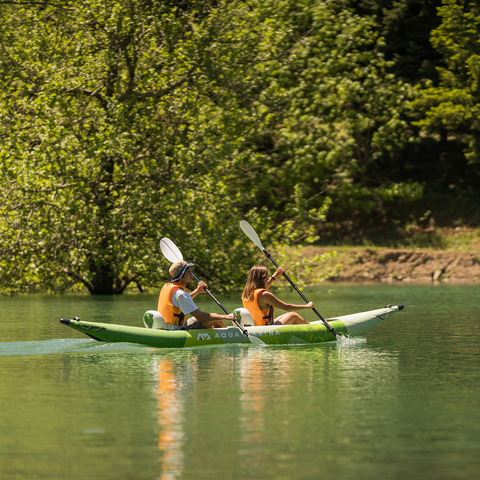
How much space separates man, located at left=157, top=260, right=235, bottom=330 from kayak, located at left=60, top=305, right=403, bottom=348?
0.26 m

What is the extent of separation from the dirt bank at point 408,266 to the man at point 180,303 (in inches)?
916

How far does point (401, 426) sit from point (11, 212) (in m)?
17.8

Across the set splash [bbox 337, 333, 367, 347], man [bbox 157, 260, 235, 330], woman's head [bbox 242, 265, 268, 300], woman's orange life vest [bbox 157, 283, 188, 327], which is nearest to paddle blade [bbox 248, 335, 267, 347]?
man [bbox 157, 260, 235, 330]

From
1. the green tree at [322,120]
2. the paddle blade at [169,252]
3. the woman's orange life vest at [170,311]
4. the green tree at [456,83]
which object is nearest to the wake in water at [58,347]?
the woman's orange life vest at [170,311]

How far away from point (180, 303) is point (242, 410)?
543cm

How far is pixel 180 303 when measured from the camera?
15109 millimetres

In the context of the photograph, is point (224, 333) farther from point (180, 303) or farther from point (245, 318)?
point (180, 303)

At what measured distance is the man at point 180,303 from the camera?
15.1m

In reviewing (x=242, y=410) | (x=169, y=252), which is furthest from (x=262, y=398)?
(x=169, y=252)

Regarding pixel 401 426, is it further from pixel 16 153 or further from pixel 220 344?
pixel 16 153

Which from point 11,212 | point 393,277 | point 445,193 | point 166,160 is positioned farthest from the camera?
point 445,193

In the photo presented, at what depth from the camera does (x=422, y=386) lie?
11.4 m

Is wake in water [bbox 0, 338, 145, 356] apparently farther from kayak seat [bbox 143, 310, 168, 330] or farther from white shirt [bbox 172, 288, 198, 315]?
white shirt [bbox 172, 288, 198, 315]

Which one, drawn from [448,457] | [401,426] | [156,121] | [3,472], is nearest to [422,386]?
[401,426]
